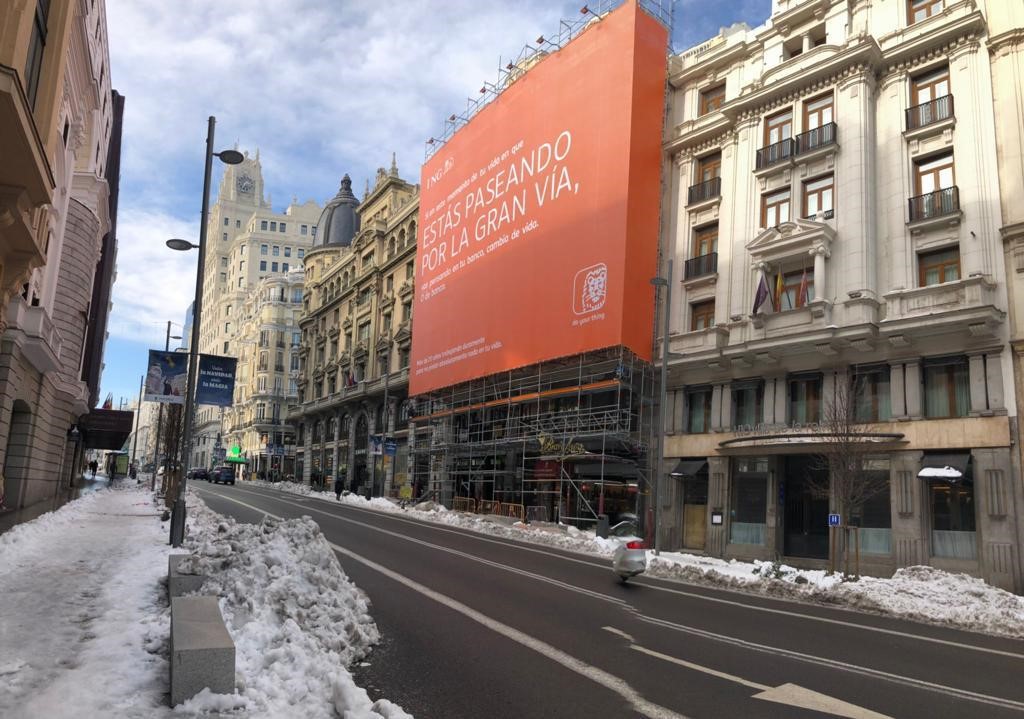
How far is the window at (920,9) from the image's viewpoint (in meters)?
24.6

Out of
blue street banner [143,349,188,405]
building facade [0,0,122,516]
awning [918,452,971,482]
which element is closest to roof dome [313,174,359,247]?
building facade [0,0,122,516]

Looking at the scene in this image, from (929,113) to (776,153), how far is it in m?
5.20

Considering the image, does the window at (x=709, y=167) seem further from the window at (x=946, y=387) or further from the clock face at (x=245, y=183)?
the clock face at (x=245, y=183)

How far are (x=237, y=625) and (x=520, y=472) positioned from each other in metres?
29.4

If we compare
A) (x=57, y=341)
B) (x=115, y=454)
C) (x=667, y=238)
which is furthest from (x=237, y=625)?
(x=115, y=454)

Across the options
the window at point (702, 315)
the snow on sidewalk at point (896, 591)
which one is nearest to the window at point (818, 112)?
the window at point (702, 315)

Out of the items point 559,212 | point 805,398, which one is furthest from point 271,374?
point 805,398

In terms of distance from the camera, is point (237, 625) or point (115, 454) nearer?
point (237, 625)

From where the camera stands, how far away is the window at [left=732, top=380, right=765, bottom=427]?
86.9ft

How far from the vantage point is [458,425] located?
42.8 metres

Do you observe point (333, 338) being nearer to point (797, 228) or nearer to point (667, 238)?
point (667, 238)

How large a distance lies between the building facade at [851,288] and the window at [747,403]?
62 millimetres

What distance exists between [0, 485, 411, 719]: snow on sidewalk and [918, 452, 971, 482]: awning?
17.4m

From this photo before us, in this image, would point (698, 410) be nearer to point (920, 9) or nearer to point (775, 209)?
point (775, 209)
